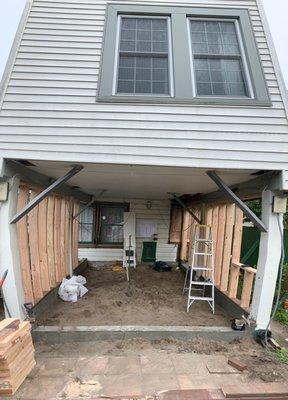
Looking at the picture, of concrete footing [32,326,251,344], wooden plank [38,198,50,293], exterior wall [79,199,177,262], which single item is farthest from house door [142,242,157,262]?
concrete footing [32,326,251,344]

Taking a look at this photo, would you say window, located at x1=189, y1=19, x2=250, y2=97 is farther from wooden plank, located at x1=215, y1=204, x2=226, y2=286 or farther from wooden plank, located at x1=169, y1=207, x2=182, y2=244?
wooden plank, located at x1=169, y1=207, x2=182, y2=244

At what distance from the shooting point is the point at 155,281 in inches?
348

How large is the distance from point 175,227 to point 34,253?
664 cm

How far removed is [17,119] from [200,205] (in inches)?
216

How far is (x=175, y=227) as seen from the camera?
458 inches

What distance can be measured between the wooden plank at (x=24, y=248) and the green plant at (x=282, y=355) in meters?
3.74

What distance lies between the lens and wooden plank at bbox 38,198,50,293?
20.0 ft

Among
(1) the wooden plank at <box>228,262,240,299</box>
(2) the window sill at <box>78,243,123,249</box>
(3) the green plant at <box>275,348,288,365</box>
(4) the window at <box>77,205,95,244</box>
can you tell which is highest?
(4) the window at <box>77,205,95,244</box>

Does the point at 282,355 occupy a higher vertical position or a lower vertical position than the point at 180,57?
lower

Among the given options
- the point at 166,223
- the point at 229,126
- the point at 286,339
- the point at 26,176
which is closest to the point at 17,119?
the point at 26,176

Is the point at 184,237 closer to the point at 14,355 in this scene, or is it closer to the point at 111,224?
→ the point at 111,224

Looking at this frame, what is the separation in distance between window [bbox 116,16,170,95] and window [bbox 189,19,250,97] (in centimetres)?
50

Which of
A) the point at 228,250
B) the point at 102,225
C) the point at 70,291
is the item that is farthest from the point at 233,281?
the point at 102,225

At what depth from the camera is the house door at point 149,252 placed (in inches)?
452
